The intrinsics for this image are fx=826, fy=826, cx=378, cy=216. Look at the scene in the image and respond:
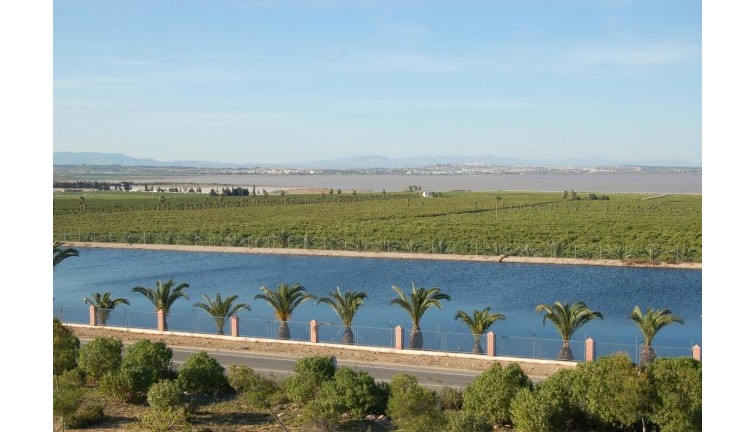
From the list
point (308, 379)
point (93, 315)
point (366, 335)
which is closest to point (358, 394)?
Answer: point (308, 379)

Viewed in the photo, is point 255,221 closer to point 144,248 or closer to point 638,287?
point 144,248

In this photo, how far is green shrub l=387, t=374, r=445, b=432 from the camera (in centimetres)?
1162

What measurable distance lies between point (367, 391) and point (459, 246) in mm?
33036

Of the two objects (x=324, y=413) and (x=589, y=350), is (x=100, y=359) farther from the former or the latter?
(x=589, y=350)

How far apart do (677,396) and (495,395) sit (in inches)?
111

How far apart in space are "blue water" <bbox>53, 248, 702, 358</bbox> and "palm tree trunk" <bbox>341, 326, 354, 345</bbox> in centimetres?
44

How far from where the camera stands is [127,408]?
48.0ft

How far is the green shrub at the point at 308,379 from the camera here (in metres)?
14.2

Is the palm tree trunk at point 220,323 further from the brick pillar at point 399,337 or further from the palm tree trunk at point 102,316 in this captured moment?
the brick pillar at point 399,337

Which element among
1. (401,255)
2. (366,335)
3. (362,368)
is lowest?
(362,368)

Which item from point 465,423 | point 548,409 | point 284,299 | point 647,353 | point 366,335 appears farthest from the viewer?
point 284,299

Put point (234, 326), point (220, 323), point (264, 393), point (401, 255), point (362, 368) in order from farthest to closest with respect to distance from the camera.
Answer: point (401, 255) < point (220, 323) < point (234, 326) < point (362, 368) < point (264, 393)

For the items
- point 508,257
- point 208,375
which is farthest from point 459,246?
point 208,375

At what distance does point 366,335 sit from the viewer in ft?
72.3
